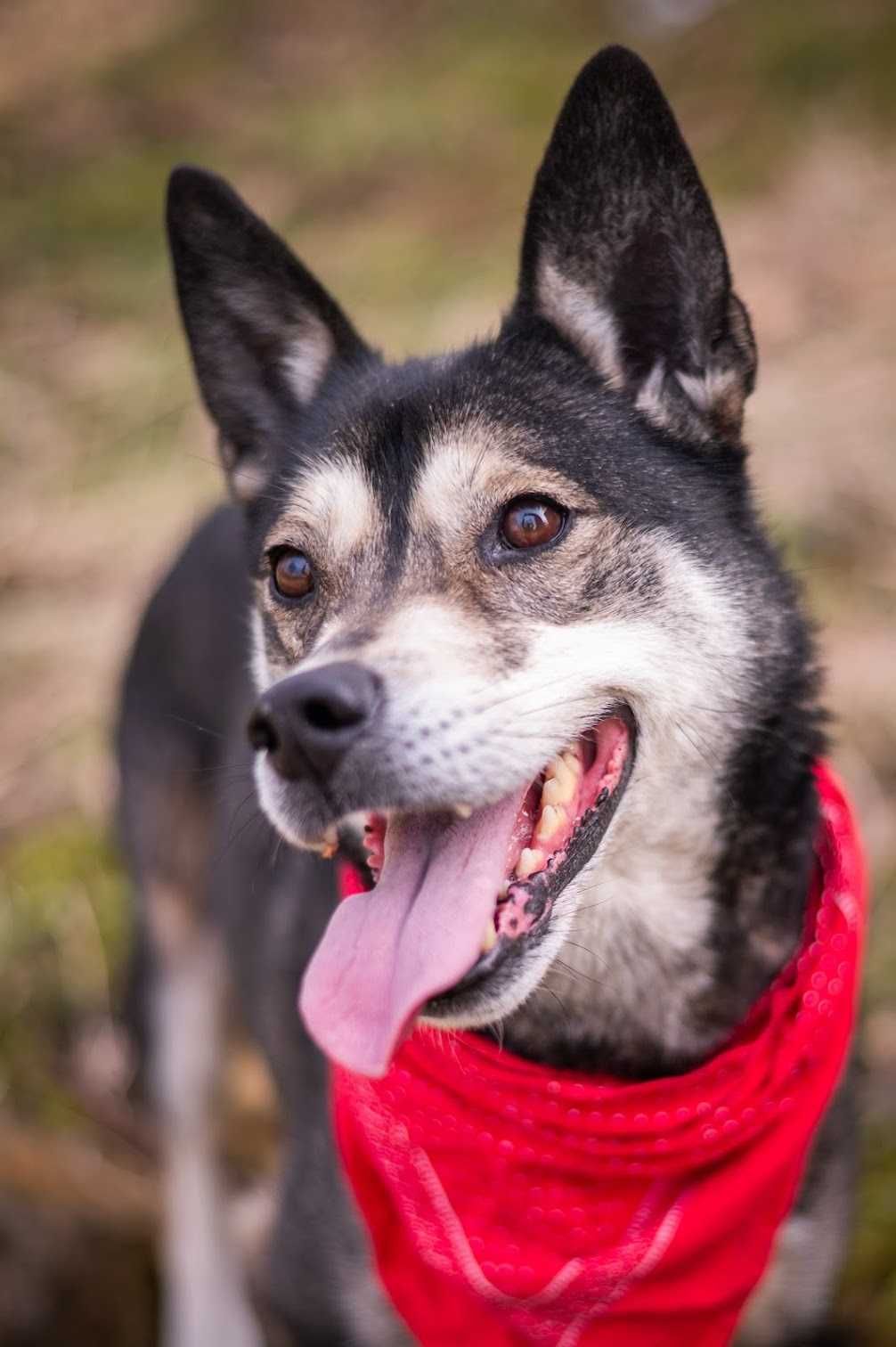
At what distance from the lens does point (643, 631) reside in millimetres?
2289

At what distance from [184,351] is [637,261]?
7.96m

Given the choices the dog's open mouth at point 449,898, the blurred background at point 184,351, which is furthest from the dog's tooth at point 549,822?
the blurred background at point 184,351

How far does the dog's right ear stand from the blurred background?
2.10m

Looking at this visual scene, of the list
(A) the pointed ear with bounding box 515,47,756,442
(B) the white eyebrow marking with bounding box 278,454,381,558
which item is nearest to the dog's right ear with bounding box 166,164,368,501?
(B) the white eyebrow marking with bounding box 278,454,381,558

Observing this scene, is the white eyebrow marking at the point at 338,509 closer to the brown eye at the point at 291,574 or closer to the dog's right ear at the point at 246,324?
the brown eye at the point at 291,574

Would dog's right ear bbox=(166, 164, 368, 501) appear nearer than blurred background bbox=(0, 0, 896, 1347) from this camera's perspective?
Yes

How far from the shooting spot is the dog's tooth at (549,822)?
2.17 meters

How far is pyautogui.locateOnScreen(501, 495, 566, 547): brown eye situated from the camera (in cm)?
234

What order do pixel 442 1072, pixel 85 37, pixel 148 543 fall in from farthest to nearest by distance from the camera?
pixel 85 37 < pixel 148 543 < pixel 442 1072

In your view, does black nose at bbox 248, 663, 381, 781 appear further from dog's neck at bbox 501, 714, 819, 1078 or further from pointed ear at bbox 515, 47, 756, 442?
pointed ear at bbox 515, 47, 756, 442

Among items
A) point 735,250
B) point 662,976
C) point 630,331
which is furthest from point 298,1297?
point 735,250

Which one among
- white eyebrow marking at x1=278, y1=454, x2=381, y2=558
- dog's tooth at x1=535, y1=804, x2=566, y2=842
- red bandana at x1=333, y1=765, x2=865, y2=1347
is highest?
white eyebrow marking at x1=278, y1=454, x2=381, y2=558

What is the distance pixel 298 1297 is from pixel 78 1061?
1.78 meters

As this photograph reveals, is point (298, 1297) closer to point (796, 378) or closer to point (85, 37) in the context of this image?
point (796, 378)
